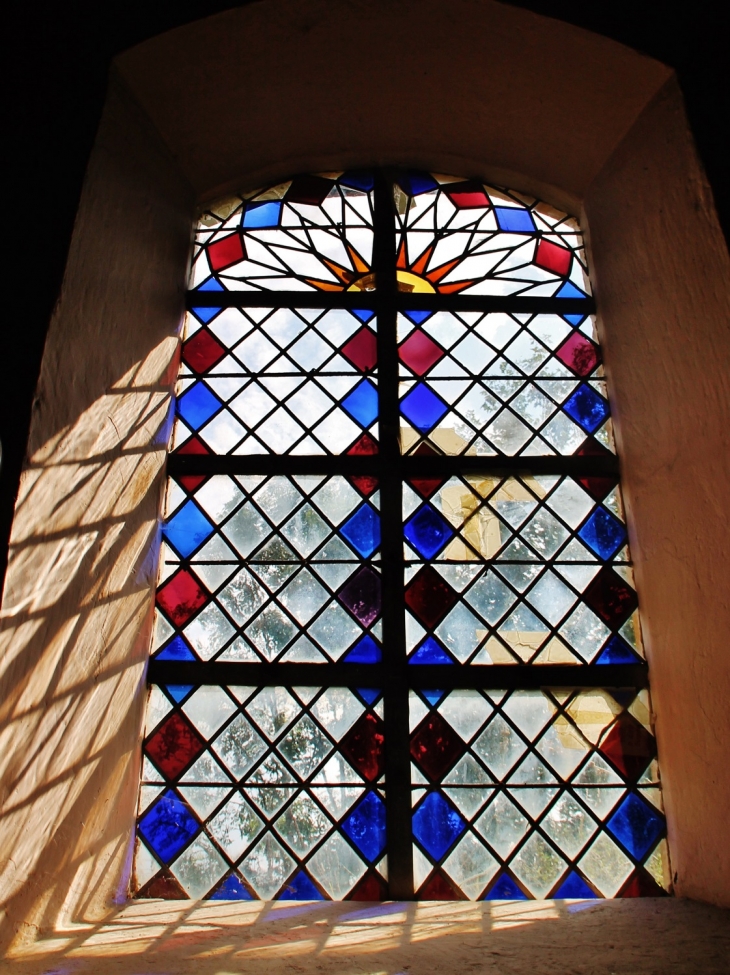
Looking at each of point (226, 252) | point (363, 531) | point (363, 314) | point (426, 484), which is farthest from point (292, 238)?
point (363, 531)

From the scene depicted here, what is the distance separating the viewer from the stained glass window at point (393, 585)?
2.50 metres

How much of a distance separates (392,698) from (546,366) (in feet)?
4.86

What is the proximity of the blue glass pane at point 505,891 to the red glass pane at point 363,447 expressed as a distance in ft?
4.90

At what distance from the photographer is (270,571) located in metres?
2.84

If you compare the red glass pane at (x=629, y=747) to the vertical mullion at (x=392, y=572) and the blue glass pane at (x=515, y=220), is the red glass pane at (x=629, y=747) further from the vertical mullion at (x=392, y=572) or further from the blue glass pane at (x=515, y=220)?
the blue glass pane at (x=515, y=220)

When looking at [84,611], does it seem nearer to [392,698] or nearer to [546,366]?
[392,698]

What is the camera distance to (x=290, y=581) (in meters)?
2.82

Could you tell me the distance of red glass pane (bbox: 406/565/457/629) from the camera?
2785 mm

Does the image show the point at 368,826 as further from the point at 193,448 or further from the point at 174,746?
the point at 193,448

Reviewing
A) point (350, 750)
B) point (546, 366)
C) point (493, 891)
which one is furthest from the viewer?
point (546, 366)

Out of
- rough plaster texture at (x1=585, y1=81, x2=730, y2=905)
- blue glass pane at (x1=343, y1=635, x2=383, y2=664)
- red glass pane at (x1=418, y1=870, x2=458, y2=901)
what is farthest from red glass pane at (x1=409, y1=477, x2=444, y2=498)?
red glass pane at (x1=418, y1=870, x2=458, y2=901)

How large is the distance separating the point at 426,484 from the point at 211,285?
1291mm

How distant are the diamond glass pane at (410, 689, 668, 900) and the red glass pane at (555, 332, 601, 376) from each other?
4.27ft

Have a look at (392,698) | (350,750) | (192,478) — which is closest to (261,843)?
(350,750)
